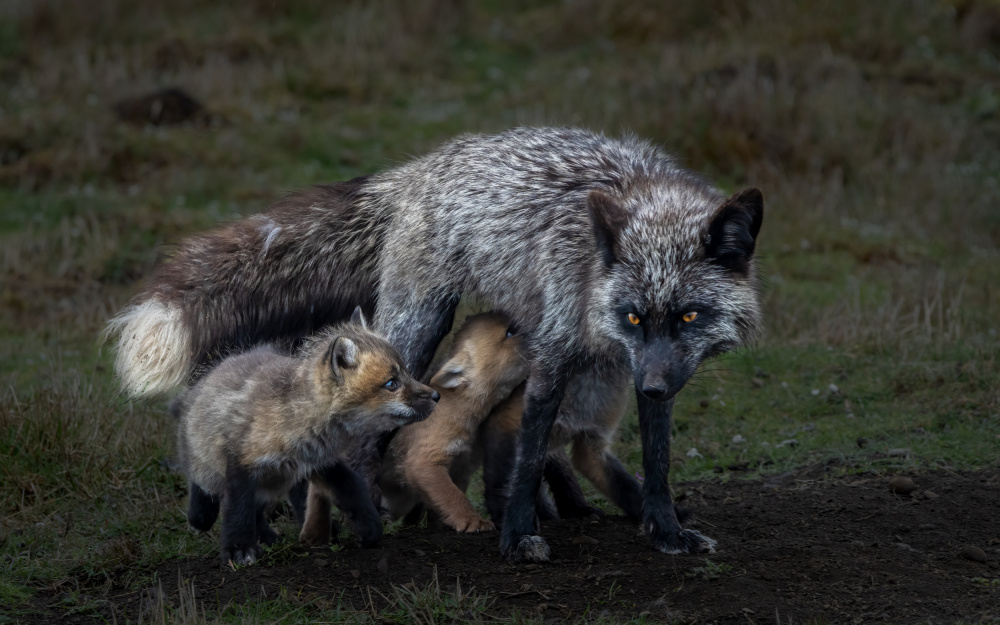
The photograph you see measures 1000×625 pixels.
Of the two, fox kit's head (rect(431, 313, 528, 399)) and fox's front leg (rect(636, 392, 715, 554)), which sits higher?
fox kit's head (rect(431, 313, 528, 399))

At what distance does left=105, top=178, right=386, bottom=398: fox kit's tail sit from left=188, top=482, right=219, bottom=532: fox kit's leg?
84 cm

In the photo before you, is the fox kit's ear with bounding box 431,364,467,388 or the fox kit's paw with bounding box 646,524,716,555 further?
the fox kit's ear with bounding box 431,364,467,388

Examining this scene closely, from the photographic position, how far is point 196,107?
649 inches

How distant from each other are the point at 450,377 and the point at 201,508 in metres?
1.64

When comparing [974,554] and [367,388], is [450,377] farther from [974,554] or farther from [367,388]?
[974,554]

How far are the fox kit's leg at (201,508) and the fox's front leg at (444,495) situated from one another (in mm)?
1162

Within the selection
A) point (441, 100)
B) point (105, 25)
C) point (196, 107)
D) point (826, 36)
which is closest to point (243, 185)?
point (196, 107)

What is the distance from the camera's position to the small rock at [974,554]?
222 inches

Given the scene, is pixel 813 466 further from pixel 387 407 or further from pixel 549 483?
pixel 387 407

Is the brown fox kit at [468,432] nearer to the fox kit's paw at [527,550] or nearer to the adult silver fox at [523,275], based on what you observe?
the adult silver fox at [523,275]

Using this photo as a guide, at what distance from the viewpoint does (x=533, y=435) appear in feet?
19.8

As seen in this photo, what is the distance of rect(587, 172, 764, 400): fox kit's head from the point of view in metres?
5.48

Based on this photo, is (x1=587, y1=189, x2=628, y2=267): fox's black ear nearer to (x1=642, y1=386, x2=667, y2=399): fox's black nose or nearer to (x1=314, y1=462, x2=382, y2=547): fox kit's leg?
(x1=642, y1=386, x2=667, y2=399): fox's black nose

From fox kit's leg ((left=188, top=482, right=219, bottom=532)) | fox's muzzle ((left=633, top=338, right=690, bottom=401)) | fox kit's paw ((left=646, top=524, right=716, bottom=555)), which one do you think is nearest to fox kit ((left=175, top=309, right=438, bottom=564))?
fox kit's leg ((left=188, top=482, right=219, bottom=532))
